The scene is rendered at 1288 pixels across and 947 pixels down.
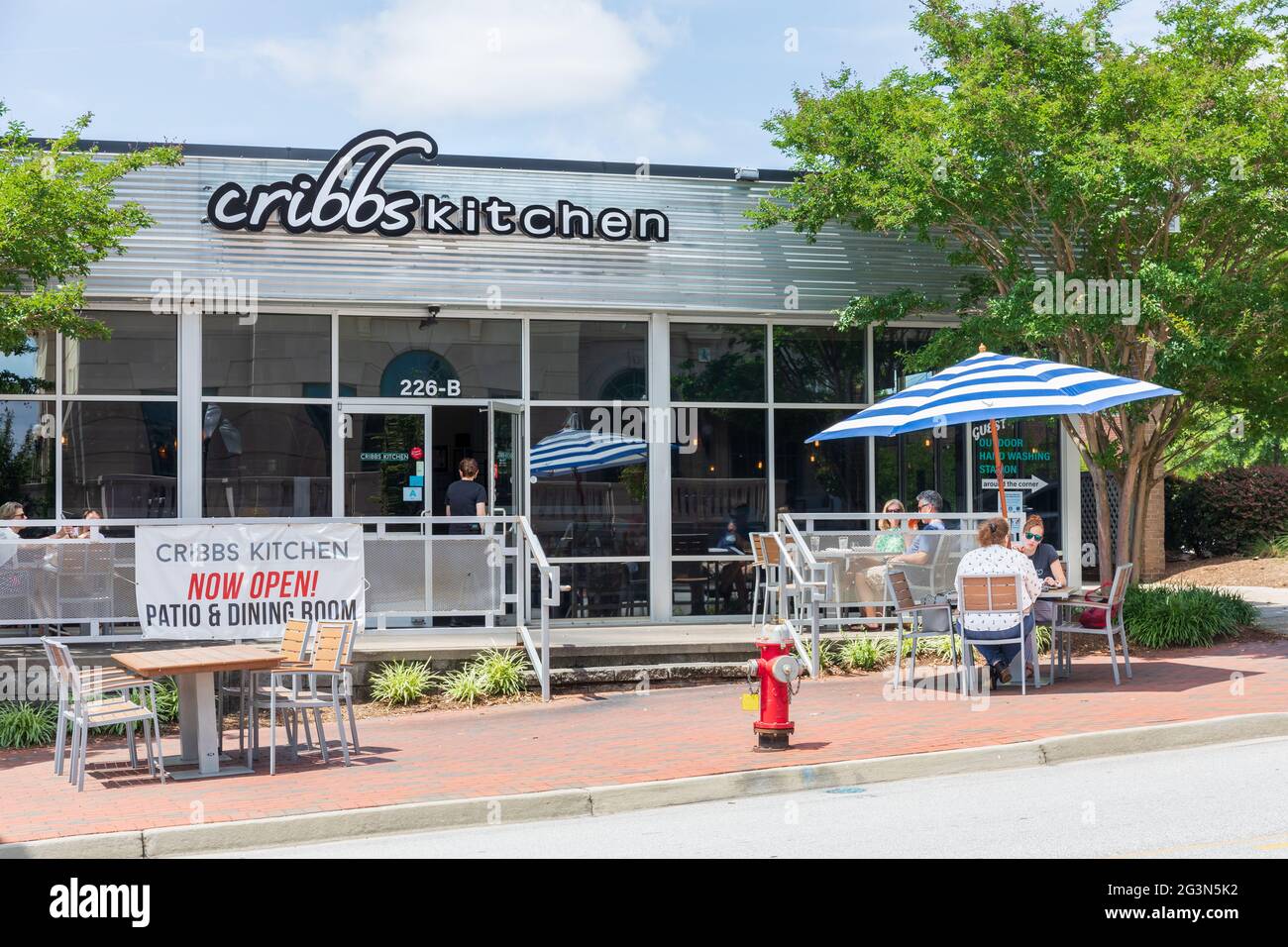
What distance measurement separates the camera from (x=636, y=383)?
1744cm

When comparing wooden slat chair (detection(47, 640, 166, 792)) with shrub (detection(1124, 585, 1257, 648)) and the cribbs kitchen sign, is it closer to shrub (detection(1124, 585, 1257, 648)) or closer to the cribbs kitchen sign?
the cribbs kitchen sign

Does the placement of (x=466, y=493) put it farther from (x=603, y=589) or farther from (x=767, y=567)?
(x=767, y=567)

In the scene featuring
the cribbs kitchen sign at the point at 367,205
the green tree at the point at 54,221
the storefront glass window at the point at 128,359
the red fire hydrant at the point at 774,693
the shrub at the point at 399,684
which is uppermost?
the cribbs kitchen sign at the point at 367,205

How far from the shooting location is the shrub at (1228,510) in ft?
87.6

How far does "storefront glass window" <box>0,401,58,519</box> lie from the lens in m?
16.0

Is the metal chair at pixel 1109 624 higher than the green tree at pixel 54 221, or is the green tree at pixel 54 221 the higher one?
the green tree at pixel 54 221

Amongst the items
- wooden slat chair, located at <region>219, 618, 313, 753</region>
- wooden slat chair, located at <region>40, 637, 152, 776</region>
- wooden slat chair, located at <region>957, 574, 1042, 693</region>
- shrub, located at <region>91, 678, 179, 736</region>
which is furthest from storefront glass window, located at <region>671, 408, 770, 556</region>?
wooden slat chair, located at <region>40, 637, 152, 776</region>

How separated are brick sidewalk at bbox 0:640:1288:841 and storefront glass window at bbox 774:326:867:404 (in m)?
5.19

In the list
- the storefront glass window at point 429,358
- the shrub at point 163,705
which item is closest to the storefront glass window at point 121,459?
the storefront glass window at point 429,358

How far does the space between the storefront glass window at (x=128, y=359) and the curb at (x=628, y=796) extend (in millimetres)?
9539

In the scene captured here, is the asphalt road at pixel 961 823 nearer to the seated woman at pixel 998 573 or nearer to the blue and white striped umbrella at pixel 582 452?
the seated woman at pixel 998 573
